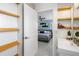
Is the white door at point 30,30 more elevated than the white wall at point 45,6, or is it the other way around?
the white wall at point 45,6

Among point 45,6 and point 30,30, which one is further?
point 30,30

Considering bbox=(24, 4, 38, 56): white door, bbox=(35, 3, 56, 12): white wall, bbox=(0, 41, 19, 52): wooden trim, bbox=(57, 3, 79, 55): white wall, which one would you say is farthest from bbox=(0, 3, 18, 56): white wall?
bbox=(57, 3, 79, 55): white wall

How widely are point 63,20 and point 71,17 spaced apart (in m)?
0.13

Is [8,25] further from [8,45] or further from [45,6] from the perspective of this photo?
[45,6]

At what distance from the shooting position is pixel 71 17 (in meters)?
1.37

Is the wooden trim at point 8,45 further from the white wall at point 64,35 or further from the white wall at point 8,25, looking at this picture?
the white wall at point 64,35

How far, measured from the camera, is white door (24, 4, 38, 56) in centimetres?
149

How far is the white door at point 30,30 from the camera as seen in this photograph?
4.89ft

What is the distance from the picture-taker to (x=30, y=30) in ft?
5.38

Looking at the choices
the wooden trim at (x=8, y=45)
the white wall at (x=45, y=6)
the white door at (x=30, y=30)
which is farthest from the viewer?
the white door at (x=30, y=30)

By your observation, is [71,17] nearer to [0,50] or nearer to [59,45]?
[59,45]

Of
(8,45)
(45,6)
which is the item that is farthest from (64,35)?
(8,45)

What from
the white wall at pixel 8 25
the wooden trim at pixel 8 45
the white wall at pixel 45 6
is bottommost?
the wooden trim at pixel 8 45

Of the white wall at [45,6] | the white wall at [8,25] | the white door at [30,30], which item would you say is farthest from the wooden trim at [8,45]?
the white wall at [45,6]
